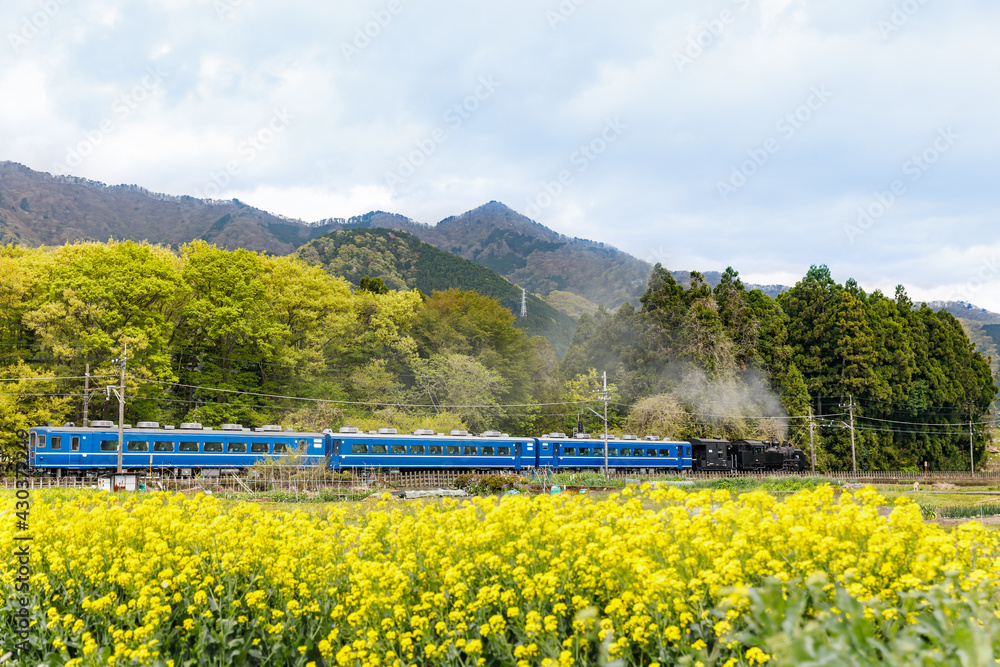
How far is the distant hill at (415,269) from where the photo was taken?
8281 centimetres

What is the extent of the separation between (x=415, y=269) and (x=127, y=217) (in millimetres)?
113986

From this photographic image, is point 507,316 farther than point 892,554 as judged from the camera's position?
Yes

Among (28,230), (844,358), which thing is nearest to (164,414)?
(844,358)

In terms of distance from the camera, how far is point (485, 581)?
5.60 m

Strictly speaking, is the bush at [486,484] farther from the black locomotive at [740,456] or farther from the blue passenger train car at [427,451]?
the black locomotive at [740,456]

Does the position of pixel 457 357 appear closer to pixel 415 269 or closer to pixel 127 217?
pixel 415 269

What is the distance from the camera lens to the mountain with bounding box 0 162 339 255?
476ft

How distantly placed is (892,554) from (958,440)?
62.9 m

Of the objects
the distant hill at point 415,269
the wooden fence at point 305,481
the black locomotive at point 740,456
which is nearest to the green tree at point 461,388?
the wooden fence at point 305,481

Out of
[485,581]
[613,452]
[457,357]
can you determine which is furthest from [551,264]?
[485,581]

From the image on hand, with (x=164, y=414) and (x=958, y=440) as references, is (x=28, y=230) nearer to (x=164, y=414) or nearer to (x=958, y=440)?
(x=164, y=414)

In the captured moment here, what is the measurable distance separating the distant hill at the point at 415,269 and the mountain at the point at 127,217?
164 feet

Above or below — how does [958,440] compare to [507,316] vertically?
below

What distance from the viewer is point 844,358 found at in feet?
174
